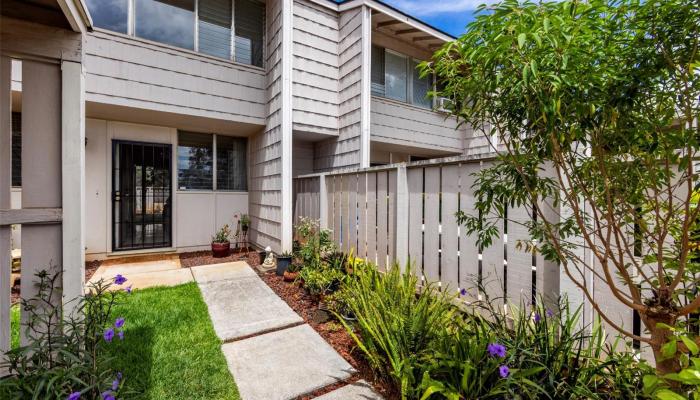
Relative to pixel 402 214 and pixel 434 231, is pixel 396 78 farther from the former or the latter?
pixel 434 231

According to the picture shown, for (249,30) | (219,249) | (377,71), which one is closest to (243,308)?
(219,249)

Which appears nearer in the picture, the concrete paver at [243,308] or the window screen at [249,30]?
the concrete paver at [243,308]

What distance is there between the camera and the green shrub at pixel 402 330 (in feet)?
6.35

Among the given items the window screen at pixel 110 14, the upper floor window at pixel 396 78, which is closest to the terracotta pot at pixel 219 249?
the window screen at pixel 110 14

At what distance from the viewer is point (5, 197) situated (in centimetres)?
164

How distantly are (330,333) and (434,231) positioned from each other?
4.52ft

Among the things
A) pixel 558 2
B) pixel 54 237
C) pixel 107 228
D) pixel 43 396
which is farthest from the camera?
pixel 107 228

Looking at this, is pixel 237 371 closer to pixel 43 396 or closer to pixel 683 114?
pixel 43 396

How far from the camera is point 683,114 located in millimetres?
1293

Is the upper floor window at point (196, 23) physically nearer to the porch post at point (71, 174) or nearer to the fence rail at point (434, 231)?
the fence rail at point (434, 231)

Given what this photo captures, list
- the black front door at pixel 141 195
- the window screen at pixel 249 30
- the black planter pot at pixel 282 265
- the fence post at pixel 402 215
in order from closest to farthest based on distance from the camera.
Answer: the fence post at pixel 402 215, the black planter pot at pixel 282 265, the black front door at pixel 141 195, the window screen at pixel 249 30

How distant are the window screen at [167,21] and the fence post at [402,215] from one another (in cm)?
467

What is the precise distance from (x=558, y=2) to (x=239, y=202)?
6478mm

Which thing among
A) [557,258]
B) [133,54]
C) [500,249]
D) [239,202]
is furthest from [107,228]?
[557,258]
